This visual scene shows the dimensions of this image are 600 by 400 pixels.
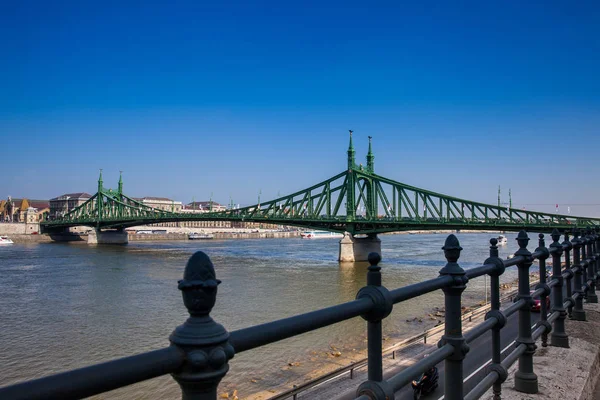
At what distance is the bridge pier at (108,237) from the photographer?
92812 millimetres

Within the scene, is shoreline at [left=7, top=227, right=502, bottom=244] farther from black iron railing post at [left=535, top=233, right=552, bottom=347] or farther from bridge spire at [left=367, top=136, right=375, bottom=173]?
black iron railing post at [left=535, top=233, right=552, bottom=347]

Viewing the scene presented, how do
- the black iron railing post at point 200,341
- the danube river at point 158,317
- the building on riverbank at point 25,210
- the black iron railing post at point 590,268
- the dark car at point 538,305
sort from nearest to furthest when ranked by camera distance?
1. the black iron railing post at point 200,341
2. the dark car at point 538,305
3. the black iron railing post at point 590,268
4. the danube river at point 158,317
5. the building on riverbank at point 25,210

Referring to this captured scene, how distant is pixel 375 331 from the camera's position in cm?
205

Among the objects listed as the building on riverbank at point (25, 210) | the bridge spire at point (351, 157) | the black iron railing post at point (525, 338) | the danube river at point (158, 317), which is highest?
the bridge spire at point (351, 157)

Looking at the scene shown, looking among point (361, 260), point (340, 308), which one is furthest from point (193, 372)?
point (361, 260)

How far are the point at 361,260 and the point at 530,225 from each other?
62.0 feet

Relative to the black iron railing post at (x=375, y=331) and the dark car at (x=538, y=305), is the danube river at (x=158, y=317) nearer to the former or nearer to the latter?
the dark car at (x=538, y=305)

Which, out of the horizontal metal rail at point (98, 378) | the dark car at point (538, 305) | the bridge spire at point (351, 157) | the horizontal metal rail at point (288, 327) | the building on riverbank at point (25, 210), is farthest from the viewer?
the building on riverbank at point (25, 210)

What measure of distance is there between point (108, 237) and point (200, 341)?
324ft

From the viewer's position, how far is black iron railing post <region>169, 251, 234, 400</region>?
1.33m

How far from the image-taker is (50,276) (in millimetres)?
39281

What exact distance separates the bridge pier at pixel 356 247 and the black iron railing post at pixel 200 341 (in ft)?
175

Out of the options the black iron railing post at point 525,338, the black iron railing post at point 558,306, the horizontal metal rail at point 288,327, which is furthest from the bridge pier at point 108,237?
the horizontal metal rail at point 288,327

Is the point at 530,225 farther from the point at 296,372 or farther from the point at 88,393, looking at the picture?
the point at 88,393
